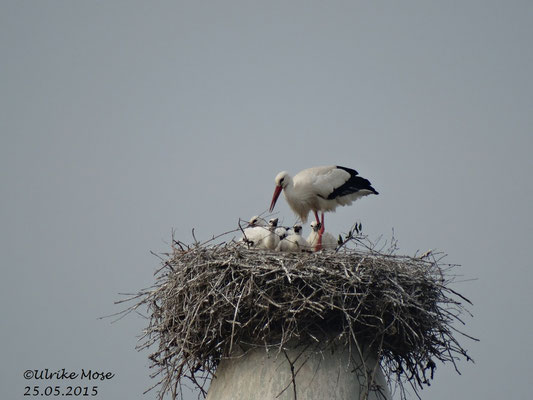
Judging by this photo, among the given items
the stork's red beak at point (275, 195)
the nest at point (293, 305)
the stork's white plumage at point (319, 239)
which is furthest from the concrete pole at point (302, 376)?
the stork's red beak at point (275, 195)

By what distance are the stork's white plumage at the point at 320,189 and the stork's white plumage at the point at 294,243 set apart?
96 centimetres

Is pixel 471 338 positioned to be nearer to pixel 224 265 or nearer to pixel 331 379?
pixel 331 379

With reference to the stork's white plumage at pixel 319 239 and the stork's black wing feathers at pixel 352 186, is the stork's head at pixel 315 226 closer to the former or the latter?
the stork's white plumage at pixel 319 239

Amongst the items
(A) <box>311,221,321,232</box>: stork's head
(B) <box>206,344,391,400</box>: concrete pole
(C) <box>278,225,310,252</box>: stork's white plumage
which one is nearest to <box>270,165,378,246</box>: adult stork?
(A) <box>311,221,321,232</box>: stork's head

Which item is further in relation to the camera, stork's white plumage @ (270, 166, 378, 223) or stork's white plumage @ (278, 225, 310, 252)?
stork's white plumage @ (270, 166, 378, 223)

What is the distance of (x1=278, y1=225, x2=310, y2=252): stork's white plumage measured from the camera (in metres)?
6.43

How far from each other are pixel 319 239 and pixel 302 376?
2.04m

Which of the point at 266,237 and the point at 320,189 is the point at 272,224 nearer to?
the point at 266,237

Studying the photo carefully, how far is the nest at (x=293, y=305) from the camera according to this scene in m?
5.02

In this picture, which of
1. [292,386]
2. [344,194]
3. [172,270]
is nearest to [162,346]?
[172,270]

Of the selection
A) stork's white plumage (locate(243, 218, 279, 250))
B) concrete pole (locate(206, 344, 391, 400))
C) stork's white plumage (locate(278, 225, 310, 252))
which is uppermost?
stork's white plumage (locate(243, 218, 279, 250))

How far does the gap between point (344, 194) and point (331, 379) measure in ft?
10.0

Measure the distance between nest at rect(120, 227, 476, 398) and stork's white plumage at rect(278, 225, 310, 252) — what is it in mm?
877

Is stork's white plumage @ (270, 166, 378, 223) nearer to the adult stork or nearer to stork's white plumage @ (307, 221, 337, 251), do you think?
the adult stork
